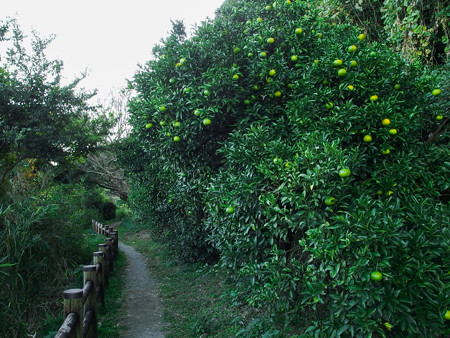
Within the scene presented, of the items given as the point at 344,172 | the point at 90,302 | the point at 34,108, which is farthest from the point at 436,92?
the point at 34,108

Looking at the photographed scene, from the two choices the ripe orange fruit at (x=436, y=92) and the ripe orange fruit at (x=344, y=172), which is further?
the ripe orange fruit at (x=436, y=92)

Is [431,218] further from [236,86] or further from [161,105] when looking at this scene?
[161,105]

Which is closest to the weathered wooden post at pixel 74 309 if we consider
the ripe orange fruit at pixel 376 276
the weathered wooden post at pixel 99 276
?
the weathered wooden post at pixel 99 276

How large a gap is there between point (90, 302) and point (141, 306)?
185 cm

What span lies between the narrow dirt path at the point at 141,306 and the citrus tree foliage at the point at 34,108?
464cm

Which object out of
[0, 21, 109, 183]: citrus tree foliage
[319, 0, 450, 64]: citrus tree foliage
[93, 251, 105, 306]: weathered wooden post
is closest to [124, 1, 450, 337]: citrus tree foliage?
[319, 0, 450, 64]: citrus tree foliage

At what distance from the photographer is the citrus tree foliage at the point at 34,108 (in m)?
8.84

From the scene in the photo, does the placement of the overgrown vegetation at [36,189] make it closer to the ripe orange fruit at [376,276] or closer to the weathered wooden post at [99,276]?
the weathered wooden post at [99,276]

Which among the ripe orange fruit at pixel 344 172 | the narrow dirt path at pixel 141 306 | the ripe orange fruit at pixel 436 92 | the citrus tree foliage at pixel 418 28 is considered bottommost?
the narrow dirt path at pixel 141 306

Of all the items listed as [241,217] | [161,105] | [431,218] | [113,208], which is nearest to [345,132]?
[431,218]

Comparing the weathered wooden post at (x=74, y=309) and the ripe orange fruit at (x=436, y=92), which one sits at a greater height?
the ripe orange fruit at (x=436, y=92)

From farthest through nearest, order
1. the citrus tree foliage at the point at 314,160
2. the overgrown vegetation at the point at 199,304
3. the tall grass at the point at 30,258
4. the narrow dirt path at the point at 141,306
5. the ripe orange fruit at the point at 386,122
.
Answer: the narrow dirt path at the point at 141,306, the overgrown vegetation at the point at 199,304, the tall grass at the point at 30,258, the ripe orange fruit at the point at 386,122, the citrus tree foliage at the point at 314,160

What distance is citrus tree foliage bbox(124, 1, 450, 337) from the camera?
2.61 m

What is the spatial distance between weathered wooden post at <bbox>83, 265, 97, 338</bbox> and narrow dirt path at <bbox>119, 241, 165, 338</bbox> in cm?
67
